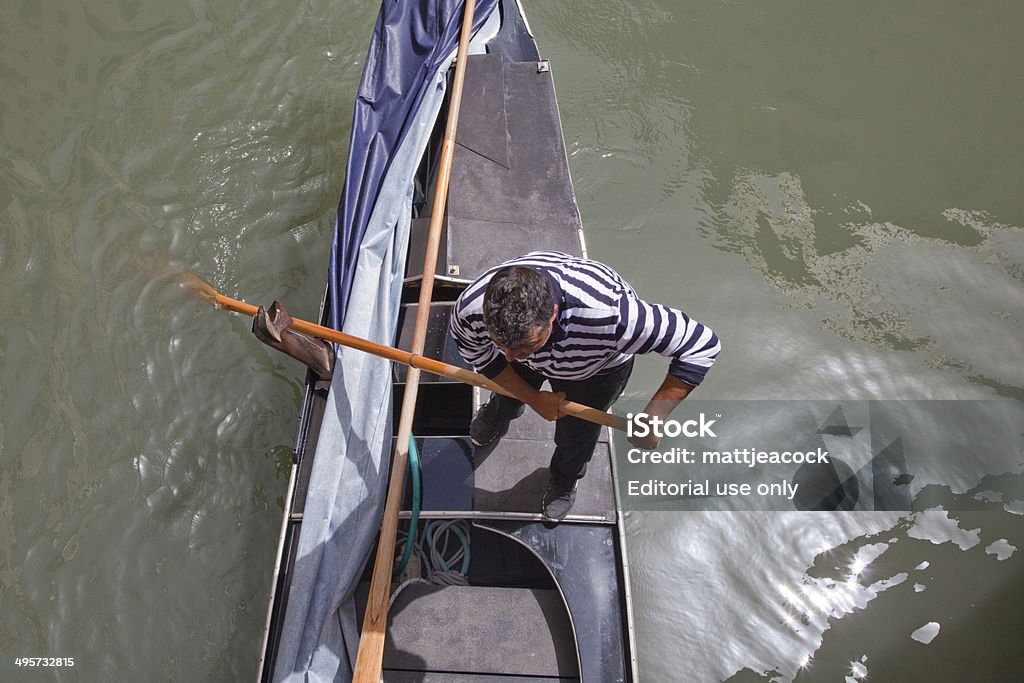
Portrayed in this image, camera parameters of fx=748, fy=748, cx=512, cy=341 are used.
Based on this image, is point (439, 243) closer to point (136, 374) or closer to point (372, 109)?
point (372, 109)

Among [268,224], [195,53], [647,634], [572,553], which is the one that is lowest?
[647,634]

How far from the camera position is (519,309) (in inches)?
74.9

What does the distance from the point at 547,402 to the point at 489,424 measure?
56 centimetres

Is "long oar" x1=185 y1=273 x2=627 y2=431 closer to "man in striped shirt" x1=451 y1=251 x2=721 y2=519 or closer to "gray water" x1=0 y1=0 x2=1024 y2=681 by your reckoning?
"man in striped shirt" x1=451 y1=251 x2=721 y2=519

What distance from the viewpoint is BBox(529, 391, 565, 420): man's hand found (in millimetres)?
2473

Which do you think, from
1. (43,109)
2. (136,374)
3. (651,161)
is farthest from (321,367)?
(43,109)

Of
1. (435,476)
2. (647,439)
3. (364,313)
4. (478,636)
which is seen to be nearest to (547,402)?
(647,439)

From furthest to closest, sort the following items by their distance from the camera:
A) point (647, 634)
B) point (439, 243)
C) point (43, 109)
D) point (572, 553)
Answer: point (43, 109)
point (439, 243)
point (647, 634)
point (572, 553)

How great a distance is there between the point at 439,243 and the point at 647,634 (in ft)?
6.81

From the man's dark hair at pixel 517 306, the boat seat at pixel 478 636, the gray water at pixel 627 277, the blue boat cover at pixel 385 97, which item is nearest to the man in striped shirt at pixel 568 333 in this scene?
the man's dark hair at pixel 517 306

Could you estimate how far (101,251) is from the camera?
4.05m

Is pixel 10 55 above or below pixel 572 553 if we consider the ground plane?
above

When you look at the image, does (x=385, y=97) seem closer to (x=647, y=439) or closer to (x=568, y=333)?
(x=568, y=333)

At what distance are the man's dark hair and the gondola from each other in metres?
1.24
